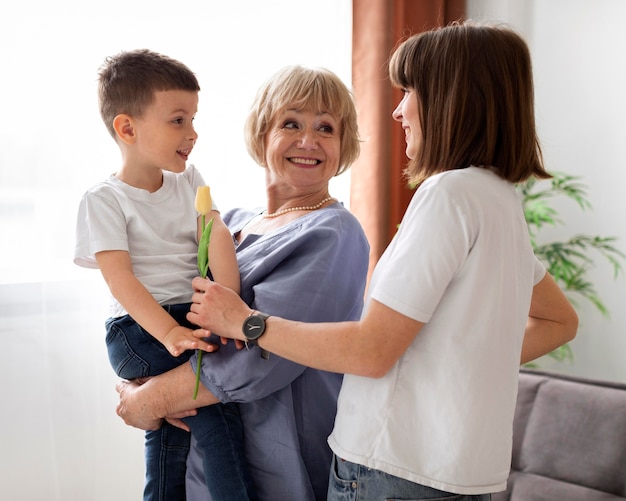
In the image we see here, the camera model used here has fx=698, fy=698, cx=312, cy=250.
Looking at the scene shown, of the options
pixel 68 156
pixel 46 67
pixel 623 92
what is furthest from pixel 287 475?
pixel 623 92

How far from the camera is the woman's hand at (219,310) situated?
1.33 m

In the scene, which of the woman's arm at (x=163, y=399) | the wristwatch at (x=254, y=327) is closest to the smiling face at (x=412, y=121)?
the wristwatch at (x=254, y=327)

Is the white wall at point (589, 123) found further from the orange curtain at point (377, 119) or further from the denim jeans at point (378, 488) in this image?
the denim jeans at point (378, 488)

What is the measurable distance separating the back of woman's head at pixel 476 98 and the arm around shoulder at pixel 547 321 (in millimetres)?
378

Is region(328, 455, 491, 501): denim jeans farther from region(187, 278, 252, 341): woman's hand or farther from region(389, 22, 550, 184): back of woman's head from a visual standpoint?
region(389, 22, 550, 184): back of woman's head

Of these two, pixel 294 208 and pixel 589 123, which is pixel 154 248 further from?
pixel 589 123

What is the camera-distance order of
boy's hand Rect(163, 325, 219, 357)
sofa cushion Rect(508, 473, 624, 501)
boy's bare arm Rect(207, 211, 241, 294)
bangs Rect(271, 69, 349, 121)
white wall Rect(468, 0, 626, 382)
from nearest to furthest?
boy's hand Rect(163, 325, 219, 357)
boy's bare arm Rect(207, 211, 241, 294)
bangs Rect(271, 69, 349, 121)
sofa cushion Rect(508, 473, 624, 501)
white wall Rect(468, 0, 626, 382)

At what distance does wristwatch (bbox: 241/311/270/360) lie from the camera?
1262 millimetres

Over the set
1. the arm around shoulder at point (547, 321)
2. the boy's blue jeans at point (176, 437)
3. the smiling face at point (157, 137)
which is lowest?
the boy's blue jeans at point (176, 437)

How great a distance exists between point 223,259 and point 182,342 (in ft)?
0.69

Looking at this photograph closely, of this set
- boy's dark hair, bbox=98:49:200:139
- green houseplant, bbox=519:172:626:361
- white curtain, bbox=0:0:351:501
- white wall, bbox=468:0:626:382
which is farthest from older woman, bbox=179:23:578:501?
white wall, bbox=468:0:626:382

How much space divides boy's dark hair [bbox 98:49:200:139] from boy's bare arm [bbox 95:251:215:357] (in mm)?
345

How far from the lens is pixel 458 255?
3.67 feet

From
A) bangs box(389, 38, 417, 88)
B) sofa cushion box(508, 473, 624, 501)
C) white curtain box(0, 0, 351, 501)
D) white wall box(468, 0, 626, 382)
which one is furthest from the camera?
white wall box(468, 0, 626, 382)
